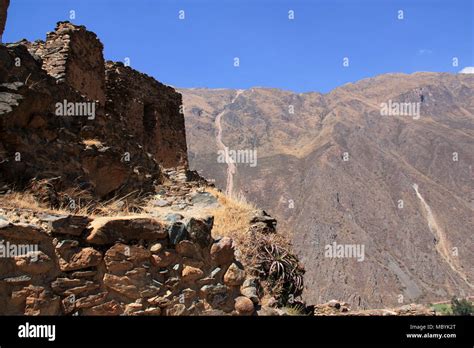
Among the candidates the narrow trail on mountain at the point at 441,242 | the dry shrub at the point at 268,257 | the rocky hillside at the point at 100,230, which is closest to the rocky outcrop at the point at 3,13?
the rocky hillside at the point at 100,230

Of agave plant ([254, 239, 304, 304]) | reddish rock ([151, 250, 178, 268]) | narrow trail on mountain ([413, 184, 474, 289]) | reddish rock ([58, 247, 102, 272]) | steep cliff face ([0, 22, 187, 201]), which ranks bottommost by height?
narrow trail on mountain ([413, 184, 474, 289])

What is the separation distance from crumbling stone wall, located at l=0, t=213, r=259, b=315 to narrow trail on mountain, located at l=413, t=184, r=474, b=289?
45293 millimetres

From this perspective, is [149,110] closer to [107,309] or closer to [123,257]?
[123,257]

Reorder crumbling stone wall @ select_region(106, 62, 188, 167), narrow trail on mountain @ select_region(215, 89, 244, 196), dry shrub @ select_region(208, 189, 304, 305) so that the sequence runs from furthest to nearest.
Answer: narrow trail on mountain @ select_region(215, 89, 244, 196) < crumbling stone wall @ select_region(106, 62, 188, 167) < dry shrub @ select_region(208, 189, 304, 305)

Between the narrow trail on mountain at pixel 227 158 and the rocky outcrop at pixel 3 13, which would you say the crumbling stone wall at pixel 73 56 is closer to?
the rocky outcrop at pixel 3 13

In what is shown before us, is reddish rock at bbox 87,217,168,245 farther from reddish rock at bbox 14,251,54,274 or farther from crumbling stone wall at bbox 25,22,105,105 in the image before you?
crumbling stone wall at bbox 25,22,105,105

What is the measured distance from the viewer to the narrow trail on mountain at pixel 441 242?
1837 inches

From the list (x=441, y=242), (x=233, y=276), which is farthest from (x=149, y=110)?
(x=441, y=242)

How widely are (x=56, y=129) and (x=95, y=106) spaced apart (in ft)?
4.82

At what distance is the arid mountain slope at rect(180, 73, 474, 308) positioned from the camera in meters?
44.2

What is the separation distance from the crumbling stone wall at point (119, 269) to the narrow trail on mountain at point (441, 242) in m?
45.3

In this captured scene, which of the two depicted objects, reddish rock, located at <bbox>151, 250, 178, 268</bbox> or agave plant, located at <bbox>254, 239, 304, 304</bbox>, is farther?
agave plant, located at <bbox>254, 239, 304, 304</bbox>

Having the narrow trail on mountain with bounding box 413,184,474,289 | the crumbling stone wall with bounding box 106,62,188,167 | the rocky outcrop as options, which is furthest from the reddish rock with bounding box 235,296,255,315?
the narrow trail on mountain with bounding box 413,184,474,289
